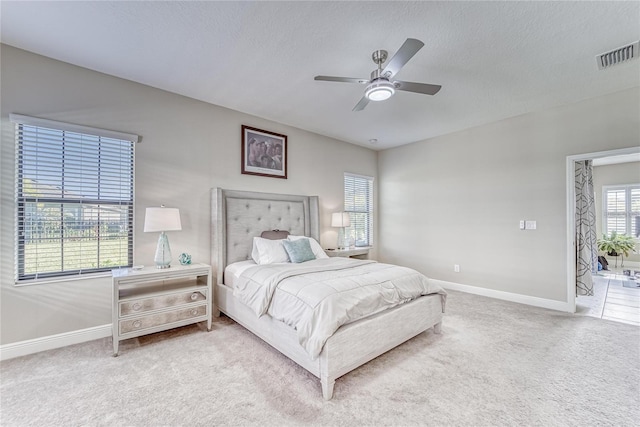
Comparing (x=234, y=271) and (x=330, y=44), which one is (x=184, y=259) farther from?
(x=330, y=44)

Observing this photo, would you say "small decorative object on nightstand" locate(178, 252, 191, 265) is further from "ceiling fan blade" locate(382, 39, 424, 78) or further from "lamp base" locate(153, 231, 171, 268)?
"ceiling fan blade" locate(382, 39, 424, 78)

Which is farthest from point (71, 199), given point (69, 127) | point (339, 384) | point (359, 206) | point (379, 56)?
point (359, 206)

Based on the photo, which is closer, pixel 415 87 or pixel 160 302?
pixel 415 87

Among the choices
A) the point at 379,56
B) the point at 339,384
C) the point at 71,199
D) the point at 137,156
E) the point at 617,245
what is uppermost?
the point at 379,56

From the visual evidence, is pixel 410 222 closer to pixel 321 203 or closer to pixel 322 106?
pixel 321 203

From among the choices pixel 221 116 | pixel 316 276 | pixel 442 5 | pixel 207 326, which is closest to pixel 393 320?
pixel 316 276

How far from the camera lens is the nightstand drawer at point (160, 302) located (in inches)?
98.5

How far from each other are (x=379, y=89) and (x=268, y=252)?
2.21m

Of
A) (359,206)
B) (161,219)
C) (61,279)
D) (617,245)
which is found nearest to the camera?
(61,279)

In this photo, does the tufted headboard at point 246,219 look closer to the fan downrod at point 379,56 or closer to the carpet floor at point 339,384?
the carpet floor at point 339,384

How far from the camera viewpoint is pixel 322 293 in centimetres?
206

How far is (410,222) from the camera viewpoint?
5.34 meters

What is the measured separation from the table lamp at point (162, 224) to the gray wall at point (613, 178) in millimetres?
9517

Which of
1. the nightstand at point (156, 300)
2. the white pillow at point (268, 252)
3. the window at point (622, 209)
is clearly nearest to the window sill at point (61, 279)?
the nightstand at point (156, 300)
